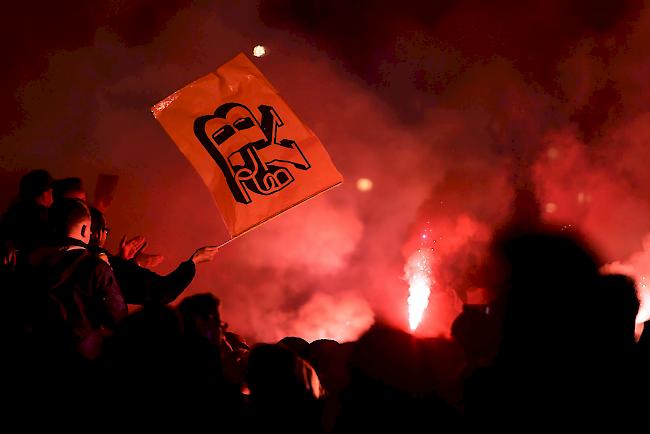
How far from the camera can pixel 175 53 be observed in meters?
5.56

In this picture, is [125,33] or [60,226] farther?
[125,33]

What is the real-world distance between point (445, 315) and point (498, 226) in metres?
1.14

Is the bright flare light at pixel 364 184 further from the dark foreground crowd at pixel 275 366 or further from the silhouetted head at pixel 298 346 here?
the dark foreground crowd at pixel 275 366

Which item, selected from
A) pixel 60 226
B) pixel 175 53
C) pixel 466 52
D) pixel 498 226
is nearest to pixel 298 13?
pixel 175 53

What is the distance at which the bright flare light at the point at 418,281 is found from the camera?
232 inches

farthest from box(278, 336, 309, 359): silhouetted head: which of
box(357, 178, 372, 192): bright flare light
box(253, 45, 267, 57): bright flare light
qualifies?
box(253, 45, 267, 57): bright flare light

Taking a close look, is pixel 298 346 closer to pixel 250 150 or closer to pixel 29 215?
pixel 250 150

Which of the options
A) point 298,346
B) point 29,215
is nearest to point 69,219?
point 29,215

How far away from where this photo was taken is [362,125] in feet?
19.9

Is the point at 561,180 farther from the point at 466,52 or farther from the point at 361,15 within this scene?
the point at 361,15

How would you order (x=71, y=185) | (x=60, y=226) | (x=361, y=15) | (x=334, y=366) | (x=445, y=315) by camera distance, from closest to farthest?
(x=60, y=226), (x=334, y=366), (x=71, y=185), (x=445, y=315), (x=361, y=15)

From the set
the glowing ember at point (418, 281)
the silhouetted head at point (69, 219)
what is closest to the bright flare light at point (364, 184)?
the glowing ember at point (418, 281)

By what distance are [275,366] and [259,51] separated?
3970mm

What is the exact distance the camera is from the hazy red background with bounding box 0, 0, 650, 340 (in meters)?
5.32
